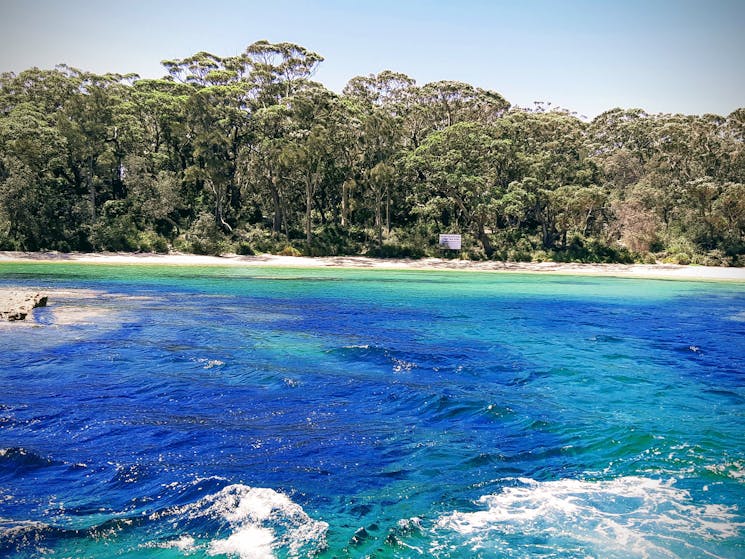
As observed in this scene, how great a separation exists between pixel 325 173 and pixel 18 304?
113 feet

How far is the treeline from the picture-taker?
4581cm

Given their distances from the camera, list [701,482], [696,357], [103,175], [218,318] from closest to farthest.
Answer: [701,482] → [696,357] → [218,318] → [103,175]

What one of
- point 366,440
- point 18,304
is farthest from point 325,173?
point 366,440

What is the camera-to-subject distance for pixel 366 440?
8438 mm

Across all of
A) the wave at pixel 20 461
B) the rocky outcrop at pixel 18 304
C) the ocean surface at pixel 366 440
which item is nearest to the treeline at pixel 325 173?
the rocky outcrop at pixel 18 304

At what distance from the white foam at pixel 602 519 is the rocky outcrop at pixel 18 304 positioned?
17691mm

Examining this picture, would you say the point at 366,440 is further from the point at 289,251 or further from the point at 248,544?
the point at 289,251

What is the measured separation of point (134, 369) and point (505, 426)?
8151 millimetres

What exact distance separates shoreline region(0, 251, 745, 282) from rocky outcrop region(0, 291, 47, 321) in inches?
875

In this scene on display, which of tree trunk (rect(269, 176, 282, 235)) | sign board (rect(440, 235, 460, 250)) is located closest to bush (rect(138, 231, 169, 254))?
tree trunk (rect(269, 176, 282, 235))

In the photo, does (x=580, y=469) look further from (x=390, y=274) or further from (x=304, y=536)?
(x=390, y=274)

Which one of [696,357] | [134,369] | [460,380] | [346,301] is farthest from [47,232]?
[696,357]

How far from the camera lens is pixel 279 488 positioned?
673cm

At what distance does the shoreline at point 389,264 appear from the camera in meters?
42.8
